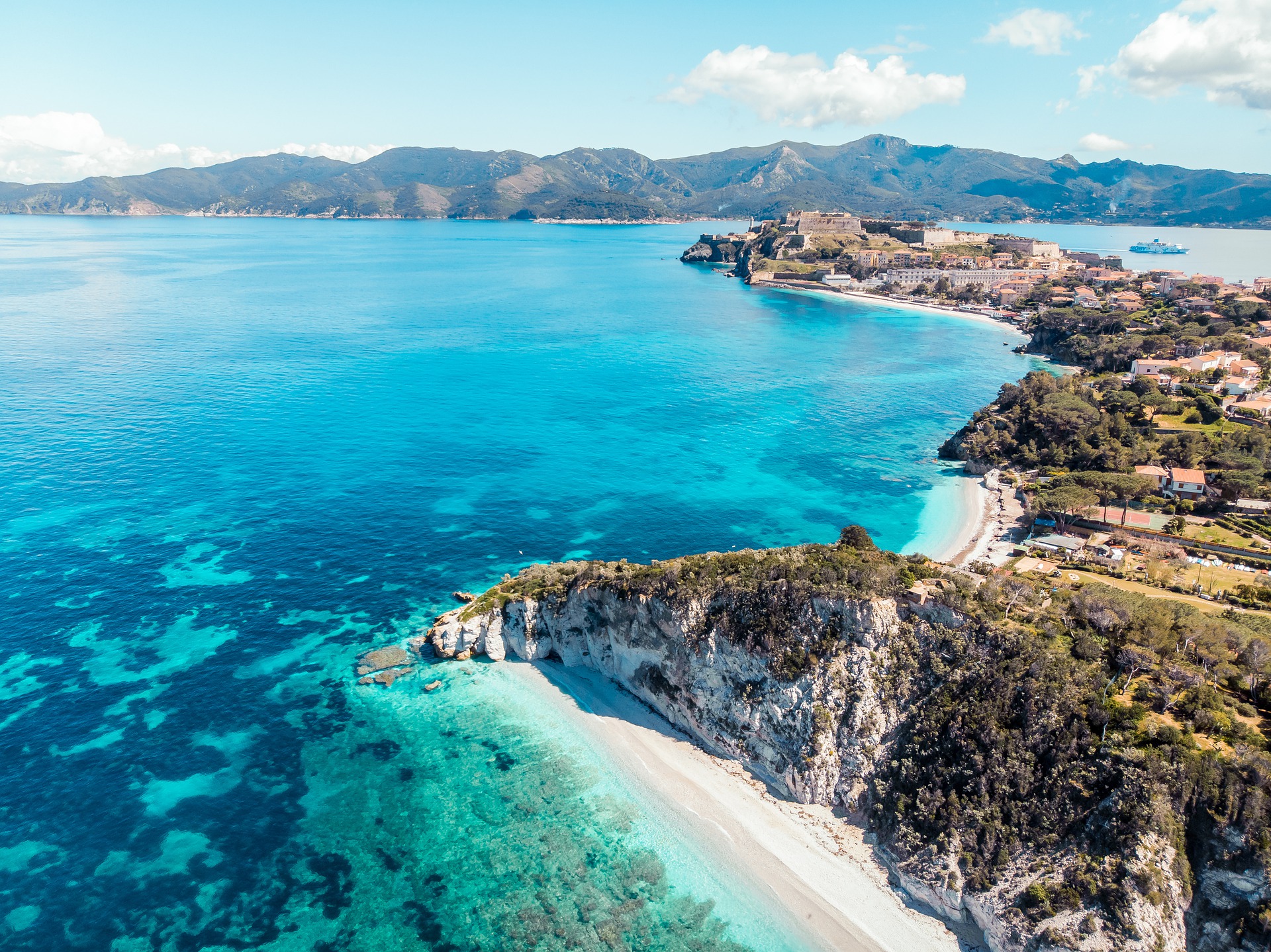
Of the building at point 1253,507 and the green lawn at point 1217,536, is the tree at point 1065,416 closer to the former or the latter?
the building at point 1253,507

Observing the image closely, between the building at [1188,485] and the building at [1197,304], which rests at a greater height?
the building at [1197,304]

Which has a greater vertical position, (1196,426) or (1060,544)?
(1196,426)

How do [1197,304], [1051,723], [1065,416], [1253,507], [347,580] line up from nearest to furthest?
[1051,723] < [347,580] < [1253,507] < [1065,416] < [1197,304]

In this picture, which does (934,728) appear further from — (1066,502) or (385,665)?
(1066,502)

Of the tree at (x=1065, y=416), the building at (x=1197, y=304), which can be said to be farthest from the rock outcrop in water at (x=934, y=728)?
the building at (x=1197, y=304)

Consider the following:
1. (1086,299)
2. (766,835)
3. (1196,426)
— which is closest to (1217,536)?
(1196,426)

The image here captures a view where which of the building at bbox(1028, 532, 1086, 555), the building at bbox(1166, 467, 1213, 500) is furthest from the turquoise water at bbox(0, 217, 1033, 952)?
the building at bbox(1166, 467, 1213, 500)

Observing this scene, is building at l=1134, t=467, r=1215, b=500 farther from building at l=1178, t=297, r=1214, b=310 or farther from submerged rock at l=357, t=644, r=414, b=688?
building at l=1178, t=297, r=1214, b=310
